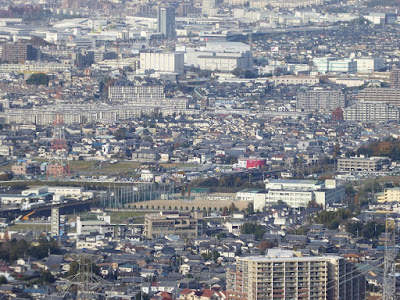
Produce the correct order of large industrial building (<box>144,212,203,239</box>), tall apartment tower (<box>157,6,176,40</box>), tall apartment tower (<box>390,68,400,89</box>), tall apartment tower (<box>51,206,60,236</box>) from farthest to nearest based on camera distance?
tall apartment tower (<box>157,6,176,40</box>) < tall apartment tower (<box>390,68,400,89</box>) < tall apartment tower (<box>51,206,60,236</box>) < large industrial building (<box>144,212,203,239</box>)

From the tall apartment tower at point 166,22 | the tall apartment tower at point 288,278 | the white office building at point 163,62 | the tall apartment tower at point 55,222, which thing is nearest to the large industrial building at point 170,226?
the tall apartment tower at point 55,222

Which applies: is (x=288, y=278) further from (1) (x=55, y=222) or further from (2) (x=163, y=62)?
(2) (x=163, y=62)

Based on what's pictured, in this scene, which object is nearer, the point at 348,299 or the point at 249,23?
the point at 348,299

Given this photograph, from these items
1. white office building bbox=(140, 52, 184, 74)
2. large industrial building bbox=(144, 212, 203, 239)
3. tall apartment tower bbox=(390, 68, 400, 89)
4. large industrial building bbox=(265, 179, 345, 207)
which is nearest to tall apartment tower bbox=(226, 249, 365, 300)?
large industrial building bbox=(144, 212, 203, 239)

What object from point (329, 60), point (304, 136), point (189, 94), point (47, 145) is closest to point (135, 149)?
point (47, 145)

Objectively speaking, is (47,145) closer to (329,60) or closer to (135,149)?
(135,149)

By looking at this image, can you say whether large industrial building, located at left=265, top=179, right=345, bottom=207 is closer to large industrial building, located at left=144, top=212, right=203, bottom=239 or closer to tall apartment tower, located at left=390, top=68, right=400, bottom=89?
large industrial building, located at left=144, top=212, right=203, bottom=239
